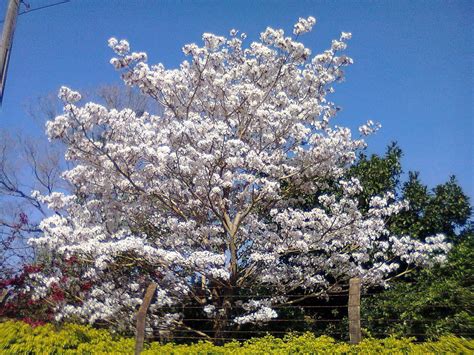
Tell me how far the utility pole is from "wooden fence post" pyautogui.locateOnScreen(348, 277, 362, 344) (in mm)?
5185

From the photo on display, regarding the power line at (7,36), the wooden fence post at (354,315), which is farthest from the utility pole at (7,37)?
the wooden fence post at (354,315)

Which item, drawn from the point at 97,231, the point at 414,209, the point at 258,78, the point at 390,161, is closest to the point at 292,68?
the point at 258,78

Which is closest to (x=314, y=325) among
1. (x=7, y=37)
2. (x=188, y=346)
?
(x=188, y=346)

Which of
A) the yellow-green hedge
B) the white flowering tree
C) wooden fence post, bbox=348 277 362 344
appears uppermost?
the white flowering tree

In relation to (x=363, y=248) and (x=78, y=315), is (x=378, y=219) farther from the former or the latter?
(x=78, y=315)

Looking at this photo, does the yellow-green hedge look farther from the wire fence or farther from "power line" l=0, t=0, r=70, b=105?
"power line" l=0, t=0, r=70, b=105

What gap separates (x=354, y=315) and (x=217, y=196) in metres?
3.60

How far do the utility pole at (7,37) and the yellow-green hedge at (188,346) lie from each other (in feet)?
10.5

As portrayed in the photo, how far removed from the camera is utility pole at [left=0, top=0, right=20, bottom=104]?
23.3ft

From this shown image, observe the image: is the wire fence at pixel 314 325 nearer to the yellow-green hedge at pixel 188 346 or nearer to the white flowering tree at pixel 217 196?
the white flowering tree at pixel 217 196

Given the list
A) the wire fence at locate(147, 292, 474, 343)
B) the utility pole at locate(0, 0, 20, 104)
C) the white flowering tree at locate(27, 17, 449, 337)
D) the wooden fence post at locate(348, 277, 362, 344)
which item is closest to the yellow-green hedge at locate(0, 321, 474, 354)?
the wooden fence post at locate(348, 277, 362, 344)

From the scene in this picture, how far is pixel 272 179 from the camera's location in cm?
853

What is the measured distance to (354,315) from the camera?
17.2 feet

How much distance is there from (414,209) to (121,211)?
5.30m
